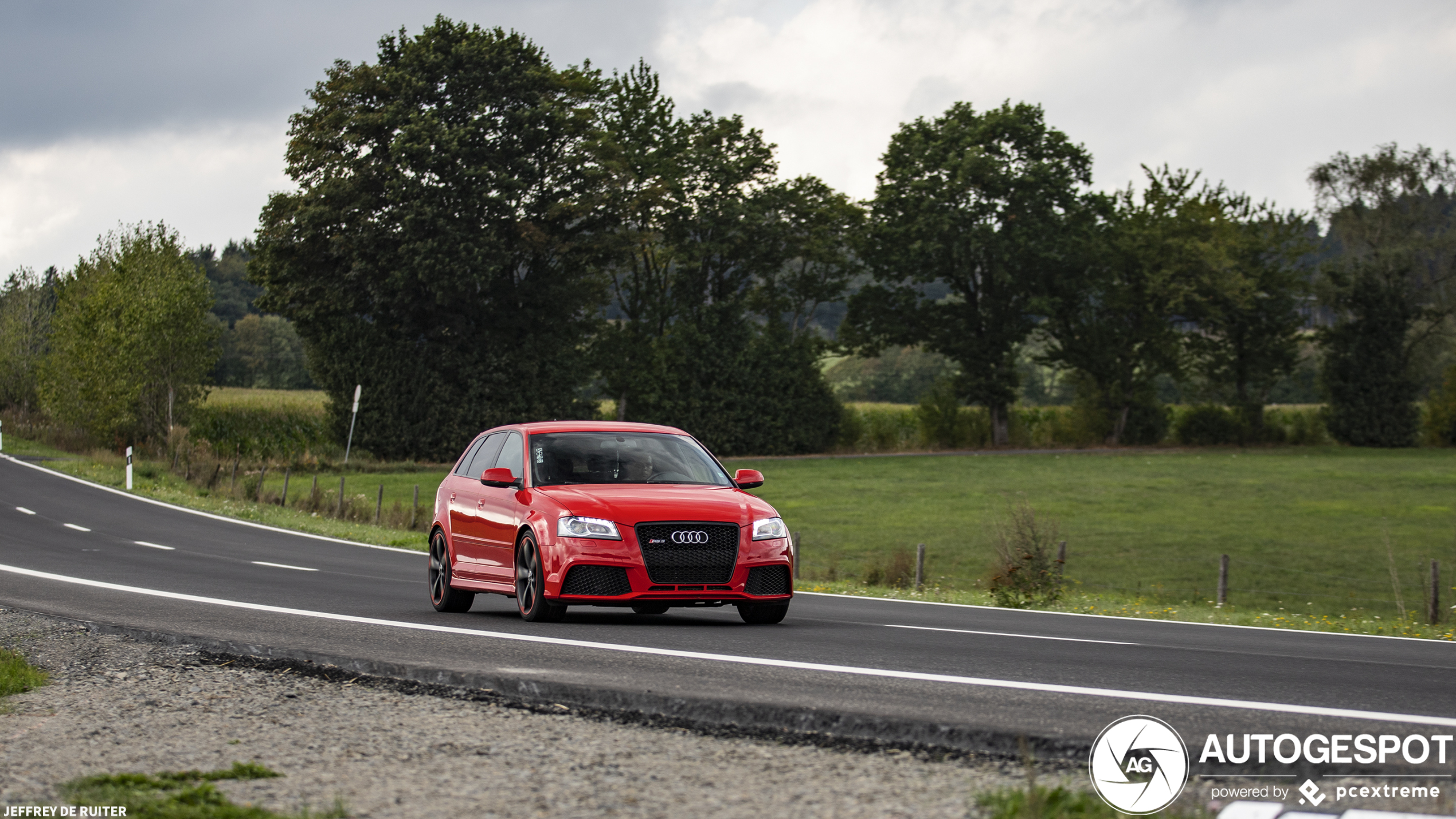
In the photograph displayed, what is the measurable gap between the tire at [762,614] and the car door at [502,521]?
76.8 inches

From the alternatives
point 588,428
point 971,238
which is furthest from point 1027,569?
point 971,238

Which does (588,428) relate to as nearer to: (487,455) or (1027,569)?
(487,455)

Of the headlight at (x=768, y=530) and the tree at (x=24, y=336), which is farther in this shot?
the tree at (x=24, y=336)

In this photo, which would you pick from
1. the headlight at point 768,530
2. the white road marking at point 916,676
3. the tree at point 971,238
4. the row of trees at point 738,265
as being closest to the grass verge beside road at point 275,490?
the row of trees at point 738,265

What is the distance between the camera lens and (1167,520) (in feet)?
124

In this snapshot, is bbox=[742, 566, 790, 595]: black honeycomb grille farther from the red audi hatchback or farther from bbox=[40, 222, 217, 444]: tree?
bbox=[40, 222, 217, 444]: tree

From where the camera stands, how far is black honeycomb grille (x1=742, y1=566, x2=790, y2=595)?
10.7 metres

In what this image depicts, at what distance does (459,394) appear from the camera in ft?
183

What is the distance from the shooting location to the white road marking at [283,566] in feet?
61.1

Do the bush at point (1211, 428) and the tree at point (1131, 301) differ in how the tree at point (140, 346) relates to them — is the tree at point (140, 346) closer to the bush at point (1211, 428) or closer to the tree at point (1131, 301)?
the tree at point (1131, 301)

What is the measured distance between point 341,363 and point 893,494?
23855mm

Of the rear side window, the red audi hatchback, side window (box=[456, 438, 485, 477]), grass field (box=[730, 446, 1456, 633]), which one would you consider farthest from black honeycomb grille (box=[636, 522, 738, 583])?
grass field (box=[730, 446, 1456, 633])

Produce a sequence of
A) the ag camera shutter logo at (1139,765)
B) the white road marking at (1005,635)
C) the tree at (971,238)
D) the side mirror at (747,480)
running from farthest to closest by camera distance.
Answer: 1. the tree at (971,238)
2. the side mirror at (747,480)
3. the white road marking at (1005,635)
4. the ag camera shutter logo at (1139,765)

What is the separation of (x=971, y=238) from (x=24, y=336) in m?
47.0
